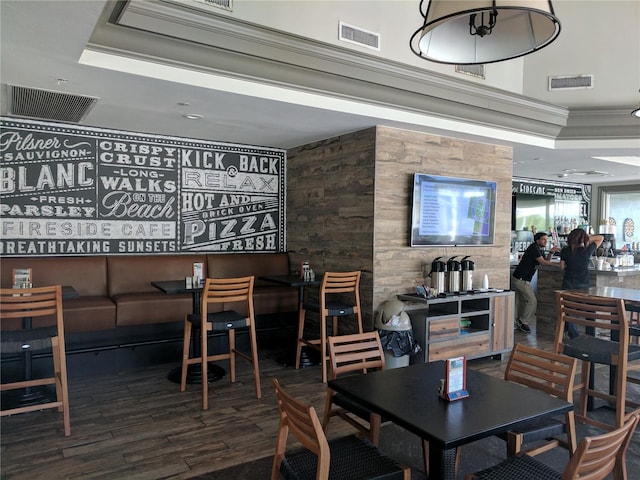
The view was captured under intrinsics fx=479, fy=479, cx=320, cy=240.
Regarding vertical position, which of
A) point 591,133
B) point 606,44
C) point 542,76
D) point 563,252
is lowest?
point 563,252

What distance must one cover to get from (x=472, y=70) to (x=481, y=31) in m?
3.35

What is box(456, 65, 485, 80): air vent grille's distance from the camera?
5.12 meters

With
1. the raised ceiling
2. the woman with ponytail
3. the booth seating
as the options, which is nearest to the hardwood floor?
the booth seating

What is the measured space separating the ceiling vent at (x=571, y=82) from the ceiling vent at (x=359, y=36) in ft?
8.94

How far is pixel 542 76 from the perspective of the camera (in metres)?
5.88

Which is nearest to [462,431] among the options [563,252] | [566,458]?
[566,458]

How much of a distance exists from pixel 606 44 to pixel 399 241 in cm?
367

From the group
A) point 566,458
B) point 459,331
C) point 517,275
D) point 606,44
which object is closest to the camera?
point 566,458

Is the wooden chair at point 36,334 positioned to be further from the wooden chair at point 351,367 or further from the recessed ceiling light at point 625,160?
the recessed ceiling light at point 625,160

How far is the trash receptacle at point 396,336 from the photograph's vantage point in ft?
15.1

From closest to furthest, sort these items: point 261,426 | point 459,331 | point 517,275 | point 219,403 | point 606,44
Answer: point 261,426 → point 219,403 → point 459,331 → point 606,44 → point 517,275

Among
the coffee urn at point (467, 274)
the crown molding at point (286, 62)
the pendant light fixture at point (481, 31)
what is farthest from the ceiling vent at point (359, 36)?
the coffee urn at point (467, 274)

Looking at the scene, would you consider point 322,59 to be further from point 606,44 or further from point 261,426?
point 606,44

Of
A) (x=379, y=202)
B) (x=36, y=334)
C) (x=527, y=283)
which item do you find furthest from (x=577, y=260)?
(x=36, y=334)
